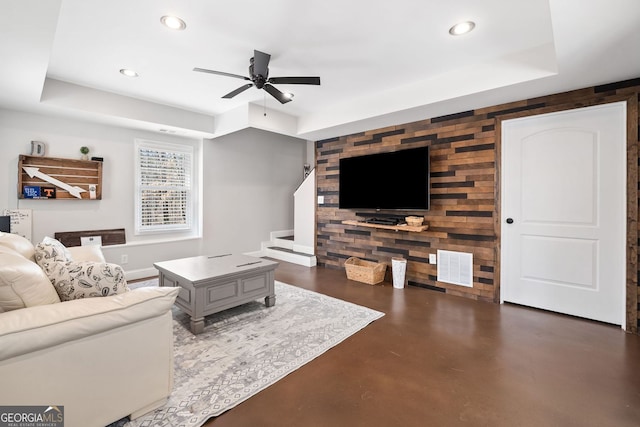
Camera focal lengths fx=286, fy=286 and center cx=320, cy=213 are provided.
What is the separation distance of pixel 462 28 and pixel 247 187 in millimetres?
4430

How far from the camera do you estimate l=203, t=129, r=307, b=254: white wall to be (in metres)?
5.21

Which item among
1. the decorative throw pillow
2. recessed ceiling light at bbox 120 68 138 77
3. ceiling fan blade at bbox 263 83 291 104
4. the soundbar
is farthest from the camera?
the soundbar

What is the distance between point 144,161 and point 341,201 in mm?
3187

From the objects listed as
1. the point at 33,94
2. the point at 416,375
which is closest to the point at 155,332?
the point at 416,375

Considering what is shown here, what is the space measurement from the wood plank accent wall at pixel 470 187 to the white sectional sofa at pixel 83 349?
3245 mm

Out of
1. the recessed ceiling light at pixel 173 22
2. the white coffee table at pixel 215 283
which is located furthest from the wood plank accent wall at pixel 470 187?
the recessed ceiling light at pixel 173 22

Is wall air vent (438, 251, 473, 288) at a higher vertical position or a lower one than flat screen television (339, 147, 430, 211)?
lower

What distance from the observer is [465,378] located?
1.95 meters

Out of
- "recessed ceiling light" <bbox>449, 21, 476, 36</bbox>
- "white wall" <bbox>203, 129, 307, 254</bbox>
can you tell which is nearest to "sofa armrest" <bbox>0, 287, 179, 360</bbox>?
"recessed ceiling light" <bbox>449, 21, 476, 36</bbox>

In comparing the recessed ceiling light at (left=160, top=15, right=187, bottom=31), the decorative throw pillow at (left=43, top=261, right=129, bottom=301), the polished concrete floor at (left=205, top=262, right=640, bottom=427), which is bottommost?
the polished concrete floor at (left=205, top=262, right=640, bottom=427)

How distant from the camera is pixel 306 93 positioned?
3.76 m

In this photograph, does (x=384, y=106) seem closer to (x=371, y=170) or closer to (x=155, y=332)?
(x=371, y=170)

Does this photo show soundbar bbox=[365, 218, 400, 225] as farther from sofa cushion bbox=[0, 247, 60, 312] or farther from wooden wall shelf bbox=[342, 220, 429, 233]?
sofa cushion bbox=[0, 247, 60, 312]

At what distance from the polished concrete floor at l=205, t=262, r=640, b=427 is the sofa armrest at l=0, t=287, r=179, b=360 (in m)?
0.72
